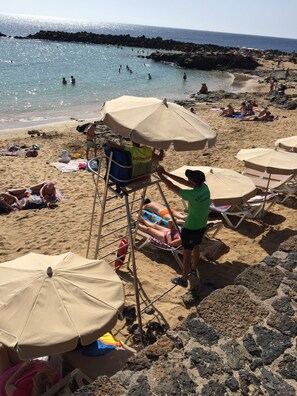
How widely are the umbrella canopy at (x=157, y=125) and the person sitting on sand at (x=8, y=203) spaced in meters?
5.35

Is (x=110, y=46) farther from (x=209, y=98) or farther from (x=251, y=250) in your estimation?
(x=251, y=250)

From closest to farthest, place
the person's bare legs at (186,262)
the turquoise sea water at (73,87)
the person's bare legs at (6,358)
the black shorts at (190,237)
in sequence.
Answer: the person's bare legs at (6,358) < the black shorts at (190,237) < the person's bare legs at (186,262) < the turquoise sea water at (73,87)

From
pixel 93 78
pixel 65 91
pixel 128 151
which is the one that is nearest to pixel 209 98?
pixel 65 91

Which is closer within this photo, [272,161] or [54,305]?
[54,305]

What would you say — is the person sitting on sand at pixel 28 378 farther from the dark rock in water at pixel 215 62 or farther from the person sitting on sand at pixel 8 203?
the dark rock in water at pixel 215 62

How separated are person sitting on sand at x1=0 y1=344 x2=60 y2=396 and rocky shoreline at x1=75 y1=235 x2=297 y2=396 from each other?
2.55ft

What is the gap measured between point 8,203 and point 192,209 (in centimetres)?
573

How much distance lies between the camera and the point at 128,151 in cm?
483

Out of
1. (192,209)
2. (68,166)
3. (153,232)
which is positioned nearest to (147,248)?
(153,232)

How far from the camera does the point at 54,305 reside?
3.71m

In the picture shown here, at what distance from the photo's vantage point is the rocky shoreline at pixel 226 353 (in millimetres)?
3129

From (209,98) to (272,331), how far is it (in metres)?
25.9

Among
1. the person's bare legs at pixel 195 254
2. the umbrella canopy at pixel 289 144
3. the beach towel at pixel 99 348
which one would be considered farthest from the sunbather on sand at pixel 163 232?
the umbrella canopy at pixel 289 144

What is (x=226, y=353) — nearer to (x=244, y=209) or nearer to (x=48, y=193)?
(x=244, y=209)
